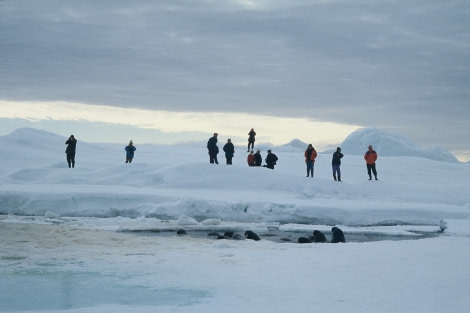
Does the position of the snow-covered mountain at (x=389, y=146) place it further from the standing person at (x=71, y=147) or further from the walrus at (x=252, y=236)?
the walrus at (x=252, y=236)

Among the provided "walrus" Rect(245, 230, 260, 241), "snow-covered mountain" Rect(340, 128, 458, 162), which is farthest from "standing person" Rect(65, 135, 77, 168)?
"snow-covered mountain" Rect(340, 128, 458, 162)

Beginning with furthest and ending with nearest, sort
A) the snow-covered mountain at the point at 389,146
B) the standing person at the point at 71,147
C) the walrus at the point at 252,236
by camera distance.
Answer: the snow-covered mountain at the point at 389,146, the standing person at the point at 71,147, the walrus at the point at 252,236

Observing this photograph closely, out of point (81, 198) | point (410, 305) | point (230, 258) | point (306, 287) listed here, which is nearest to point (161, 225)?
point (81, 198)

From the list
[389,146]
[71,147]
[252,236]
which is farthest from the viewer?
[389,146]

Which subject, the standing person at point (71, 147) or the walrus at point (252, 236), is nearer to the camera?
the walrus at point (252, 236)

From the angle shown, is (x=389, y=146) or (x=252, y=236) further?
(x=389, y=146)

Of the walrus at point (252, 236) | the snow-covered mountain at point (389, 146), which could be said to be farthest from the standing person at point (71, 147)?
the snow-covered mountain at point (389, 146)

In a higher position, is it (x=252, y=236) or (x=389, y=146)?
(x=389, y=146)

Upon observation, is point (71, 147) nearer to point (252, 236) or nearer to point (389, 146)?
point (252, 236)

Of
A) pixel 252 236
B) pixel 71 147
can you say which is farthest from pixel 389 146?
pixel 252 236

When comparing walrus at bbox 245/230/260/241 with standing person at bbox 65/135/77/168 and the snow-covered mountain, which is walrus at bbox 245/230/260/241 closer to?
standing person at bbox 65/135/77/168

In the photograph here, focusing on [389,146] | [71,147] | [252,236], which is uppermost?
[389,146]

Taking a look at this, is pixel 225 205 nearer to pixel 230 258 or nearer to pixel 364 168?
pixel 230 258

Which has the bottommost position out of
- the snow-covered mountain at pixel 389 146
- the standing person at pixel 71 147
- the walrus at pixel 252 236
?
the walrus at pixel 252 236
